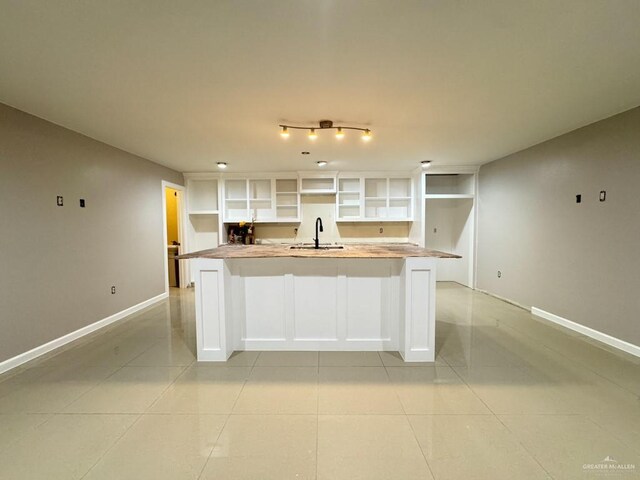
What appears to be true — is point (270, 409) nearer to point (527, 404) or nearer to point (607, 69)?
point (527, 404)

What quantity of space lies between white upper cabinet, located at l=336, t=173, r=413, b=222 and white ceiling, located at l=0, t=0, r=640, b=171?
2456 mm

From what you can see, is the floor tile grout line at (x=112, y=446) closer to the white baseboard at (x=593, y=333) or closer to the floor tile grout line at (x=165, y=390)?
the floor tile grout line at (x=165, y=390)

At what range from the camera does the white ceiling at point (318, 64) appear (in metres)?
1.42

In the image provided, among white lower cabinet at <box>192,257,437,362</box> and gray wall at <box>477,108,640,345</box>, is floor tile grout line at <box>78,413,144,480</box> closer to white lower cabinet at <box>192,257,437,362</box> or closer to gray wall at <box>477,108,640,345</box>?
white lower cabinet at <box>192,257,437,362</box>

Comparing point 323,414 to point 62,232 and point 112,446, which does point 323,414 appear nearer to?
point 112,446

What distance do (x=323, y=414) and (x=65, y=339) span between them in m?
2.93

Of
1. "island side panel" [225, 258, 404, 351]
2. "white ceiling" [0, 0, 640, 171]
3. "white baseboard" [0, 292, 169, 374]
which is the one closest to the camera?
"white ceiling" [0, 0, 640, 171]

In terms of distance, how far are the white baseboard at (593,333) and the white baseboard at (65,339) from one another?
18.2ft

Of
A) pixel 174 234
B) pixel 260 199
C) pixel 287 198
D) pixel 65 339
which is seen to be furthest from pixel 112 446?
pixel 174 234

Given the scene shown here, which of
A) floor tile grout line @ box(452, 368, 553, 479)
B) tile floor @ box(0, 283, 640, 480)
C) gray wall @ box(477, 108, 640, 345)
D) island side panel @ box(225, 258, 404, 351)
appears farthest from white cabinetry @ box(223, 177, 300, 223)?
floor tile grout line @ box(452, 368, 553, 479)

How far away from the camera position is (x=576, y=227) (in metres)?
3.25

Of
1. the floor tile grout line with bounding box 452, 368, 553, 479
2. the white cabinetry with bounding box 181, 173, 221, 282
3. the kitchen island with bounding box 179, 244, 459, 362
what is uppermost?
the white cabinetry with bounding box 181, 173, 221, 282

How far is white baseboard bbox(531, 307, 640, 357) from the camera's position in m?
2.66

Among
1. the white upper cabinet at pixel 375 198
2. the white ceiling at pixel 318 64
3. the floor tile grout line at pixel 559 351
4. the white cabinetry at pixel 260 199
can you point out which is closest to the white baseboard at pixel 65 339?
the white ceiling at pixel 318 64
